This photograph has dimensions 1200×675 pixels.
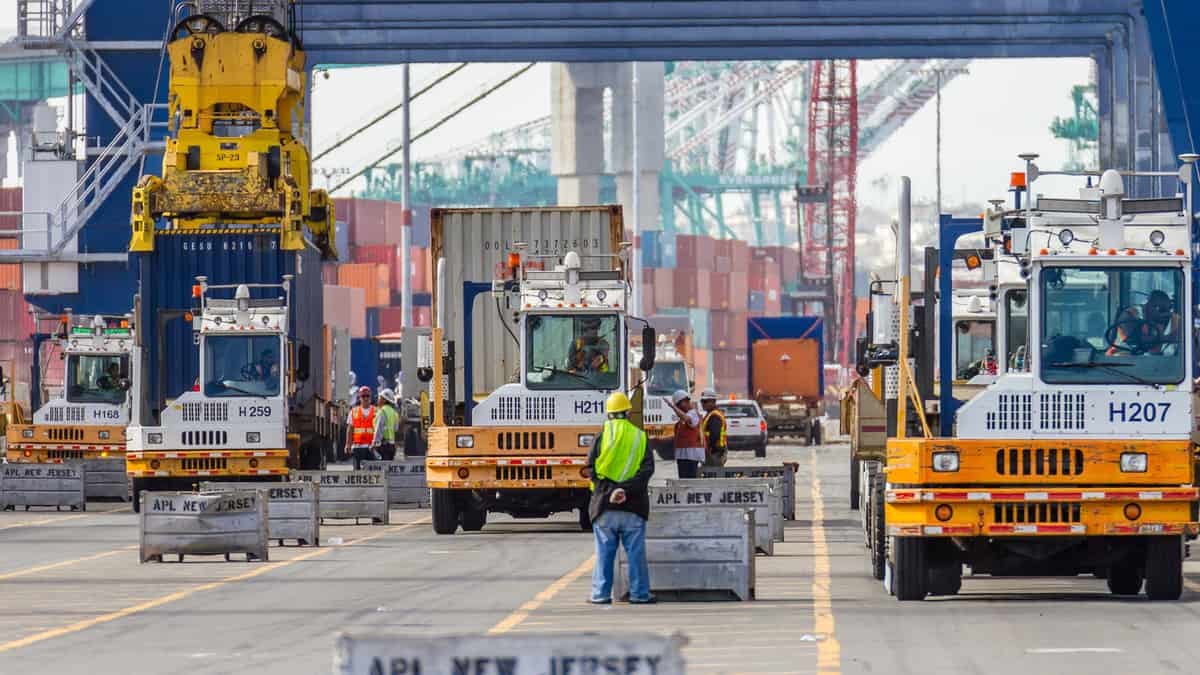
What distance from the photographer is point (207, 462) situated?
34.2m

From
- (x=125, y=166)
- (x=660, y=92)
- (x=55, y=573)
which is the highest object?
(x=660, y=92)

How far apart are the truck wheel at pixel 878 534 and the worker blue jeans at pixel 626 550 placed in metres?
2.59

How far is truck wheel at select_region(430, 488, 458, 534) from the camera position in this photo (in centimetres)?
2891

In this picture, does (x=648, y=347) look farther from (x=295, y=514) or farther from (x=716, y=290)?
(x=716, y=290)

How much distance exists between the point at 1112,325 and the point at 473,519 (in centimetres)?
1325

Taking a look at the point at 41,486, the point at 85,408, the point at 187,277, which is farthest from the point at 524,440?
the point at 85,408

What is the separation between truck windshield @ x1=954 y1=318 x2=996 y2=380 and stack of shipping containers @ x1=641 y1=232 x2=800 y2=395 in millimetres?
113338

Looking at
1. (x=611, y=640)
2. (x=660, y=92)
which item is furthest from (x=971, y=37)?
(x=660, y=92)

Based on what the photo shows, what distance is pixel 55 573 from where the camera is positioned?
23609 mm

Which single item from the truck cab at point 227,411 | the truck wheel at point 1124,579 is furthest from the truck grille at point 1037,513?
the truck cab at point 227,411

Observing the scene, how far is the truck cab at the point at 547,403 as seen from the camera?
2798 centimetres

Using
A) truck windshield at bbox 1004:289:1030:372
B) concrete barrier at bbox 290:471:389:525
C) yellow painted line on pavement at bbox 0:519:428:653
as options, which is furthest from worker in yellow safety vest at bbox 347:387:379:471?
truck windshield at bbox 1004:289:1030:372

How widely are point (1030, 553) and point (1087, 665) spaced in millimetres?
4342

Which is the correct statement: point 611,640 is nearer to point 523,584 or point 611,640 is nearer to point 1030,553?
point 1030,553
